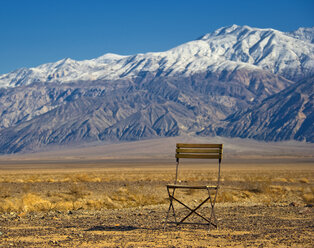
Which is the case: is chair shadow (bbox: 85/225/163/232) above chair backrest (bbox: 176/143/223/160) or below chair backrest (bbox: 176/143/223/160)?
below

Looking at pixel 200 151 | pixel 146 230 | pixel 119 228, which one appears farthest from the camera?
pixel 200 151

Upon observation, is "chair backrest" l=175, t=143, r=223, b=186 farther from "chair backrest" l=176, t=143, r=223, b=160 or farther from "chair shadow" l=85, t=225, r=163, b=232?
"chair shadow" l=85, t=225, r=163, b=232

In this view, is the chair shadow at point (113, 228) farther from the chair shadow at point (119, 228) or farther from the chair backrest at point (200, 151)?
the chair backrest at point (200, 151)

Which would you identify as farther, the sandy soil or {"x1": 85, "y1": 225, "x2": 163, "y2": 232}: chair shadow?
{"x1": 85, "y1": 225, "x2": 163, "y2": 232}: chair shadow

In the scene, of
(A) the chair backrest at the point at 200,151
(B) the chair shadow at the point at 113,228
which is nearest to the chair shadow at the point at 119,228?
(B) the chair shadow at the point at 113,228

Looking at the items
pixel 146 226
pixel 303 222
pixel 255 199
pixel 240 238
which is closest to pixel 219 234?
pixel 240 238

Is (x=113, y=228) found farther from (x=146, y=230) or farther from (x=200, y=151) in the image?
(x=200, y=151)

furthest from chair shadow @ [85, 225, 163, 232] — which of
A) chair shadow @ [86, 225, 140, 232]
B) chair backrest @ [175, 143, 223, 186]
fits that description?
chair backrest @ [175, 143, 223, 186]

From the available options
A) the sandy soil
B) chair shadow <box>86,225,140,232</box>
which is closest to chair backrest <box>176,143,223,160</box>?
the sandy soil

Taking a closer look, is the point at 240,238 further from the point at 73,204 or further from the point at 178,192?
the point at 178,192

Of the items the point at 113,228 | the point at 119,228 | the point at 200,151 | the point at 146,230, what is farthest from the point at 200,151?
the point at 113,228

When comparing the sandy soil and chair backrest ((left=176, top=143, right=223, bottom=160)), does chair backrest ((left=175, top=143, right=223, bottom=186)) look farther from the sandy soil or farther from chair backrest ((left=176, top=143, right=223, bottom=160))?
the sandy soil

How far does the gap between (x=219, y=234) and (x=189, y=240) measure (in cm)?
96

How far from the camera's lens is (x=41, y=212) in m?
16.9
